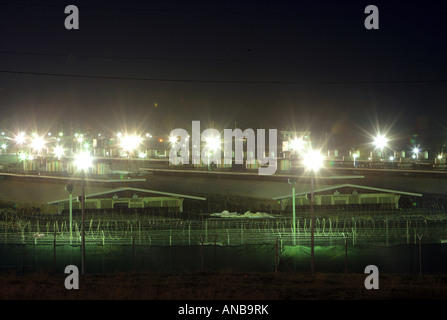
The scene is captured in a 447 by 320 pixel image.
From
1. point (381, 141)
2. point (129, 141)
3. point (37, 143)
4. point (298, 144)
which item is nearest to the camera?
point (129, 141)

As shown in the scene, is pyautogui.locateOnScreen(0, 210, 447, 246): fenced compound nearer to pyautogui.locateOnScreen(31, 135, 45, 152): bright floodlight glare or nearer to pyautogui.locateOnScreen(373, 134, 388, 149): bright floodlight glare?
pyautogui.locateOnScreen(31, 135, 45, 152): bright floodlight glare

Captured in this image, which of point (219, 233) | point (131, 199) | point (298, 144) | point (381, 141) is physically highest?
point (381, 141)

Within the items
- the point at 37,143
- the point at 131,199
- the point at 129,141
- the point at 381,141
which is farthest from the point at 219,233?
the point at 381,141

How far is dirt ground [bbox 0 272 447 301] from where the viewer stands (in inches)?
381

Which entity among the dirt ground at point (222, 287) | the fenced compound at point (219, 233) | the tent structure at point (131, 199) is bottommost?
the dirt ground at point (222, 287)

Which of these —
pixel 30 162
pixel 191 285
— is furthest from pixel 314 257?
pixel 30 162

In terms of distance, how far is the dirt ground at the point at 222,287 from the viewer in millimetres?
9688

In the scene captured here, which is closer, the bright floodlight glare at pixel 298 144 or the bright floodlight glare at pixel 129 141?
the bright floodlight glare at pixel 129 141

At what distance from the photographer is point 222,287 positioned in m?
10.7

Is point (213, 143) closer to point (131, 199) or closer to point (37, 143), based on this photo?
point (37, 143)

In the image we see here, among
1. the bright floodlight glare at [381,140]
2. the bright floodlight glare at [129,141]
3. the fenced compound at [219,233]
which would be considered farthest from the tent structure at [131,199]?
the bright floodlight glare at [381,140]

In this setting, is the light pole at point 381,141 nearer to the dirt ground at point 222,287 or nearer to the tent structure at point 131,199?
the tent structure at point 131,199

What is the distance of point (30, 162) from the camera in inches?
1661

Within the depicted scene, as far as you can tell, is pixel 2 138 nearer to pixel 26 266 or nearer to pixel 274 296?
pixel 26 266
